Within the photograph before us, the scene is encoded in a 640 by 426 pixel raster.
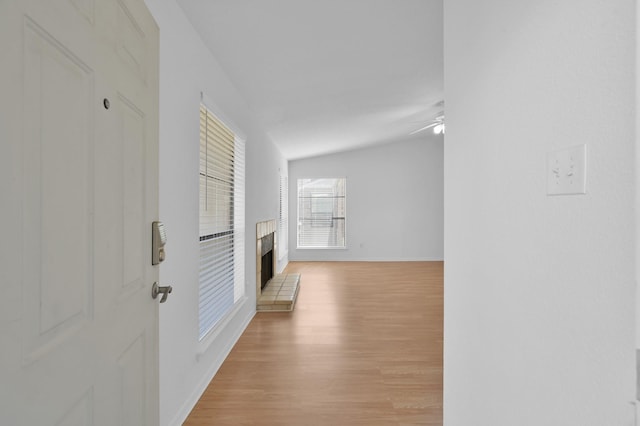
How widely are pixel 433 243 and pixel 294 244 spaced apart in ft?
11.3

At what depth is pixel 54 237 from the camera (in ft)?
2.26

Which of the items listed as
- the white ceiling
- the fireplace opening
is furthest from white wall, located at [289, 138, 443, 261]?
the white ceiling

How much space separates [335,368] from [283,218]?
4868 millimetres

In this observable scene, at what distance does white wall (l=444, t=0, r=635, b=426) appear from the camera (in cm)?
69

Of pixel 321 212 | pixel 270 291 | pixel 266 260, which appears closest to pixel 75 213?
pixel 270 291

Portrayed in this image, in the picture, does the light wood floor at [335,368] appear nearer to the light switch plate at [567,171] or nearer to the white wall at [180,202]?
the white wall at [180,202]

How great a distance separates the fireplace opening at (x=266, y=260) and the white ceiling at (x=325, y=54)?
165 centimetres


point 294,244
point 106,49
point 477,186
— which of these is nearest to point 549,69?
point 477,186

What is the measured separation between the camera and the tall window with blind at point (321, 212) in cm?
811

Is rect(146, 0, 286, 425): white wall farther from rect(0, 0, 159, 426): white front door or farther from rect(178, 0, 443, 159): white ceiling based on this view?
rect(0, 0, 159, 426): white front door

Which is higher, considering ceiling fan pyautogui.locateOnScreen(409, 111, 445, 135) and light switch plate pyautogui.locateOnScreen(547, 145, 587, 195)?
ceiling fan pyautogui.locateOnScreen(409, 111, 445, 135)

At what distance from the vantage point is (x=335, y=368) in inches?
97.7

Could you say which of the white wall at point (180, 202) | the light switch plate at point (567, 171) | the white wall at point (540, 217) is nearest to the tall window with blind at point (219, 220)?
the white wall at point (180, 202)

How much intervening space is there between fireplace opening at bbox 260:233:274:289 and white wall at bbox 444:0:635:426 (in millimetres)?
3359
